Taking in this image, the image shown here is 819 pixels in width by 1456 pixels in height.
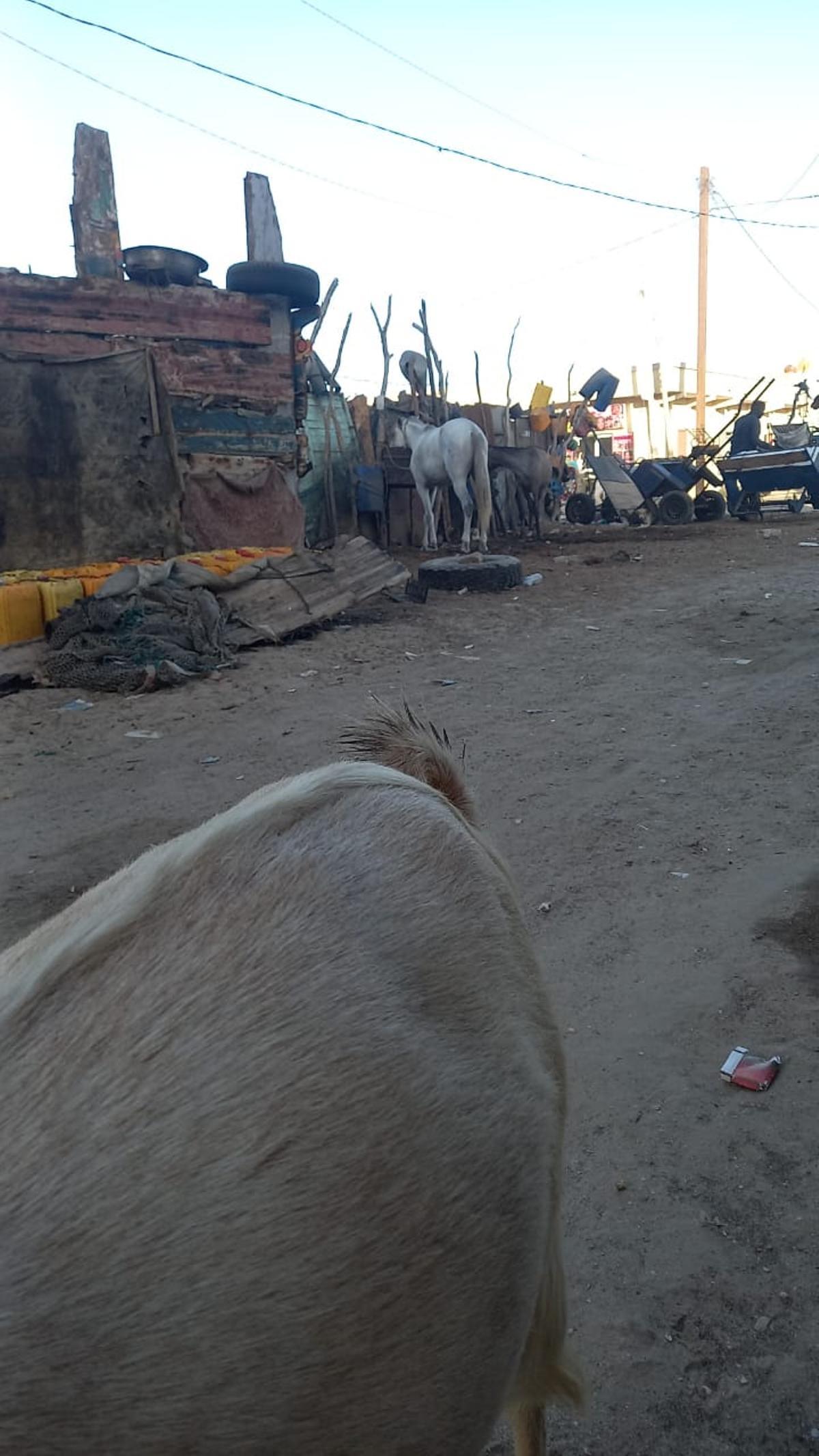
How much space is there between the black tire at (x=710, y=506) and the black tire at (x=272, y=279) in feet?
31.5

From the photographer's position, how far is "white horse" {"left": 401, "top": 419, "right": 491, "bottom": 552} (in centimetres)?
1445

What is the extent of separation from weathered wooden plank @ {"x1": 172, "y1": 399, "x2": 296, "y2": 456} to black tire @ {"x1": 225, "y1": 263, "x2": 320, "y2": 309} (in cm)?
146

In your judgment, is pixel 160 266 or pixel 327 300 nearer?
pixel 160 266

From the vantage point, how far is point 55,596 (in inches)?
317

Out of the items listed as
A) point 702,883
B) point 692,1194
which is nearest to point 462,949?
point 692,1194

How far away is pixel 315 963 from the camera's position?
42.6 inches

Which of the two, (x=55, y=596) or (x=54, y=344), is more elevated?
(x=54, y=344)

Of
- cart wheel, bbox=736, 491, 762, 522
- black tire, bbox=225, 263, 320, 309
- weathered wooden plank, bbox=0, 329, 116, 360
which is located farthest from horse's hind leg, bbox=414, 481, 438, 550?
cart wheel, bbox=736, 491, 762, 522

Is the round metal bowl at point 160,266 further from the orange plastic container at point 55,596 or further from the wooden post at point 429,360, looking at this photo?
the wooden post at point 429,360

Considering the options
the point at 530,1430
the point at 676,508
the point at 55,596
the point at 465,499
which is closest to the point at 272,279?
the point at 465,499

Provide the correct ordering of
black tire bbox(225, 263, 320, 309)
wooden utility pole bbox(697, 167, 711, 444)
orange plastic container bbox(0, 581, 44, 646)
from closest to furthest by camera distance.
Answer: orange plastic container bbox(0, 581, 44, 646) < black tire bbox(225, 263, 320, 309) < wooden utility pole bbox(697, 167, 711, 444)

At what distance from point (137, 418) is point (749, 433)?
13.2m

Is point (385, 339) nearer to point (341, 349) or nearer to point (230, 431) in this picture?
point (341, 349)

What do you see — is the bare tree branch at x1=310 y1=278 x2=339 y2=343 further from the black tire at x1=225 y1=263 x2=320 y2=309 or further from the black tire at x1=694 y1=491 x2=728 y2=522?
the black tire at x1=694 y1=491 x2=728 y2=522
